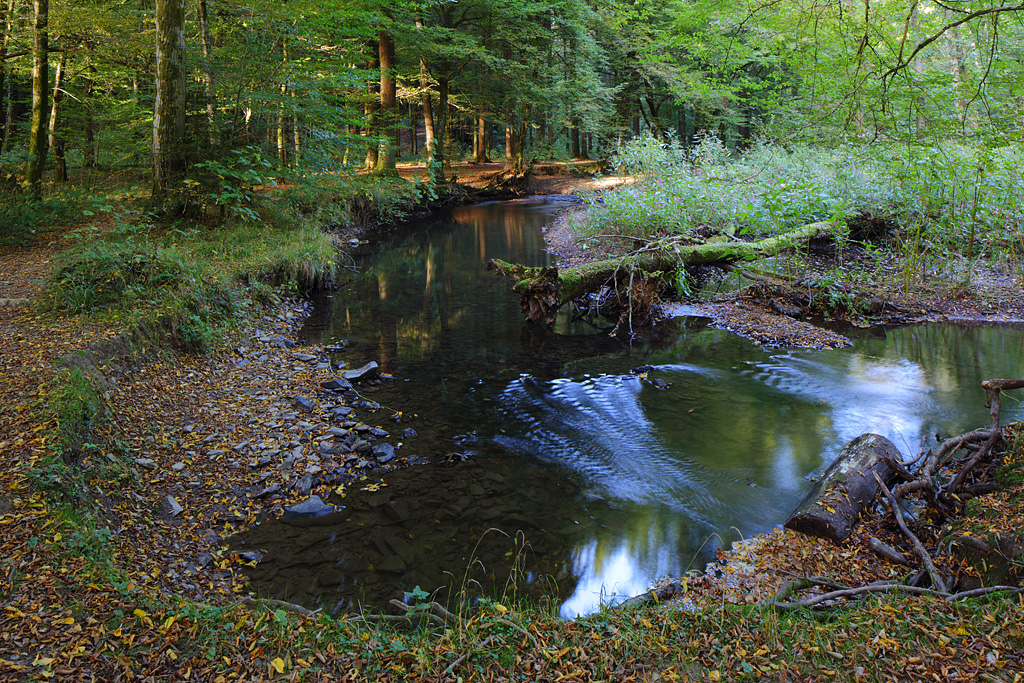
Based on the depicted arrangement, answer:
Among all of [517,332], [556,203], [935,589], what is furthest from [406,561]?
[556,203]

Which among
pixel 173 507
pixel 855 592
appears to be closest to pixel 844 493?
pixel 855 592

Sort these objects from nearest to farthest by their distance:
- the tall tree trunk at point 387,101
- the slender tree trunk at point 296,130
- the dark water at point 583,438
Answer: the dark water at point 583,438 < the slender tree trunk at point 296,130 < the tall tree trunk at point 387,101

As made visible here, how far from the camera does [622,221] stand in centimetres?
1523

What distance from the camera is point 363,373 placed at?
26.5 ft

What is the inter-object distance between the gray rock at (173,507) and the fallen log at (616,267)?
6.56m

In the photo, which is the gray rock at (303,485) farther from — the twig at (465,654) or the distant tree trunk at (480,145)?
the distant tree trunk at (480,145)

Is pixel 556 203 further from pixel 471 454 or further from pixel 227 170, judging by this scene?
pixel 471 454

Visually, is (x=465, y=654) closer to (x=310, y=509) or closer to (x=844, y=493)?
(x=310, y=509)

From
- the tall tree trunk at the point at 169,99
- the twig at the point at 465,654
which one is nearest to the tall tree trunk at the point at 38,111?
the tall tree trunk at the point at 169,99

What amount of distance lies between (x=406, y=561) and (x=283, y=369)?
14.3ft

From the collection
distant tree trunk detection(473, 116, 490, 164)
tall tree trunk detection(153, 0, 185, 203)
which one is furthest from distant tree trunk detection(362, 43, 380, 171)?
distant tree trunk detection(473, 116, 490, 164)

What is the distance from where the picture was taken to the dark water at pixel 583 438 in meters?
4.50

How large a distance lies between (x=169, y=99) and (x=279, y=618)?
462 inches

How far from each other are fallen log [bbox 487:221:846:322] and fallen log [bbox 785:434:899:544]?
5.93 metres
